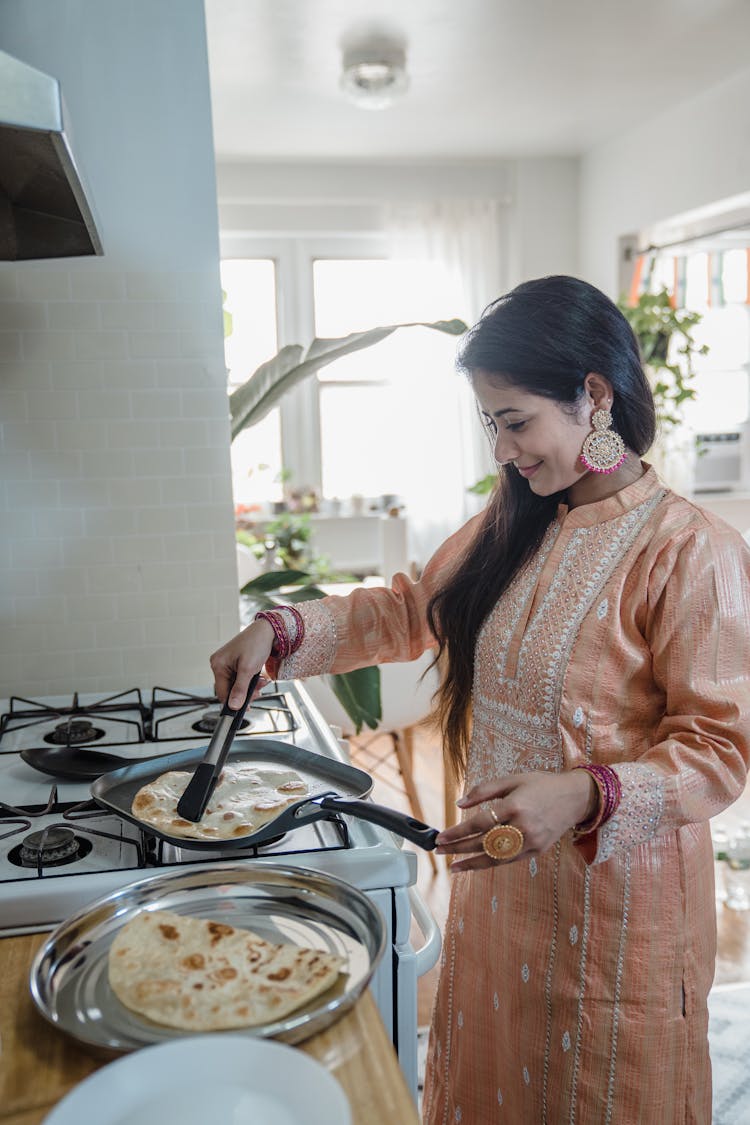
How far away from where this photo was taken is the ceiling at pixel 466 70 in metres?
3.67

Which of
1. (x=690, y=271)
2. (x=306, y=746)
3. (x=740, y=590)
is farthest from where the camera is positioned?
(x=690, y=271)

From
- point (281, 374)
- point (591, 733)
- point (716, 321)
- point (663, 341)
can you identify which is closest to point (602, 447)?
point (591, 733)

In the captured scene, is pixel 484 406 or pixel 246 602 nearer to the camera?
pixel 484 406

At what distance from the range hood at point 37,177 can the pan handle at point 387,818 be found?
30.4 inches

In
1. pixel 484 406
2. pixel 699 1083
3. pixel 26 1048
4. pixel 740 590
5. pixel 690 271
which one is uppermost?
pixel 690 271

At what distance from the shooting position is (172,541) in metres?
2.08

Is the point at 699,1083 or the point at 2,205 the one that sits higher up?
the point at 2,205

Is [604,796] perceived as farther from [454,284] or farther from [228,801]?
[454,284]

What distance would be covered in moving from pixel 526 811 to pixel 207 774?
407 millimetres

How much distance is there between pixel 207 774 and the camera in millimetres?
1206

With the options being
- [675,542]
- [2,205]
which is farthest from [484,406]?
[2,205]

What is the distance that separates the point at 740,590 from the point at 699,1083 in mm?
655

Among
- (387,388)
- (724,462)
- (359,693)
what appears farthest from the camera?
(387,388)

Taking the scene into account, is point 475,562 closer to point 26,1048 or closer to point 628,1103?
point 628,1103
